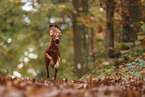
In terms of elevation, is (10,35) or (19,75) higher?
(10,35)

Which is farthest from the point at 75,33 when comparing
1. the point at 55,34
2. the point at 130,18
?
the point at 55,34

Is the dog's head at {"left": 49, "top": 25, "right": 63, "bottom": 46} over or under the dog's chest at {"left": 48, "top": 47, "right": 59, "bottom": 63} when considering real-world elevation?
over

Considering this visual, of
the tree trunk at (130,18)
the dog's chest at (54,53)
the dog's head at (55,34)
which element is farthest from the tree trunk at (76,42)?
the dog's head at (55,34)

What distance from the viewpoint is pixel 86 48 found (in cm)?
1609

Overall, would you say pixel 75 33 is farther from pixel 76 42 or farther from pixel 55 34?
pixel 55 34

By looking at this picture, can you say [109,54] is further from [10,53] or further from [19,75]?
[10,53]

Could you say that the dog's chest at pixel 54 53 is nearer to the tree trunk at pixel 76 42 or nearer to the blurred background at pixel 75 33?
the blurred background at pixel 75 33

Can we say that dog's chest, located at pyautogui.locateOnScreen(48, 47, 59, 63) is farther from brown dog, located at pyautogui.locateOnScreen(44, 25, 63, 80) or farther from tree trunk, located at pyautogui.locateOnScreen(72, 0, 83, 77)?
tree trunk, located at pyautogui.locateOnScreen(72, 0, 83, 77)

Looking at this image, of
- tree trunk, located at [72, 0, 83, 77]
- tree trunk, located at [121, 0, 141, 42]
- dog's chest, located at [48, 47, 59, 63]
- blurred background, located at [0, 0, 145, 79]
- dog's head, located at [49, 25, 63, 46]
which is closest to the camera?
dog's head, located at [49, 25, 63, 46]

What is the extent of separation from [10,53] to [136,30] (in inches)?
345

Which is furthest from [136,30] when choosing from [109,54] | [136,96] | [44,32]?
[44,32]

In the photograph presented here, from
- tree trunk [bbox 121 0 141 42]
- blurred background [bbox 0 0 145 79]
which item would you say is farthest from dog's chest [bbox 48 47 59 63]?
tree trunk [bbox 121 0 141 42]

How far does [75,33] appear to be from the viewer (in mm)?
14328

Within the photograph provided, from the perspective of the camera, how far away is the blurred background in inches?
315
